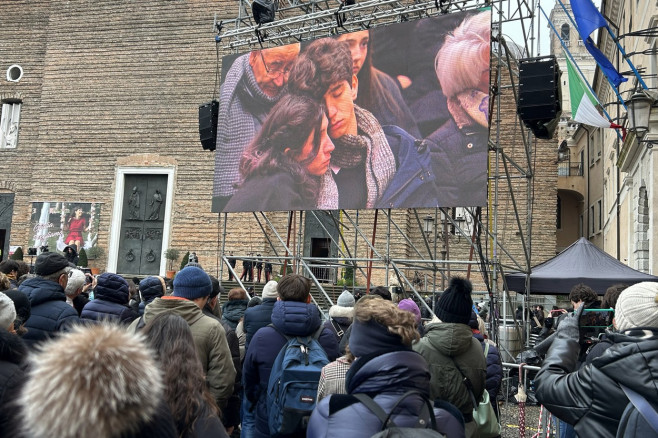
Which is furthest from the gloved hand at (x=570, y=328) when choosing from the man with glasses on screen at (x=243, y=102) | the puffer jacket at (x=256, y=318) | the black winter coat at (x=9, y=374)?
the man with glasses on screen at (x=243, y=102)

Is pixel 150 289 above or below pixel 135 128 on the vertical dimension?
below

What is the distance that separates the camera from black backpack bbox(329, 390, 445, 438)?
2.17m

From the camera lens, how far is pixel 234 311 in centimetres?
604

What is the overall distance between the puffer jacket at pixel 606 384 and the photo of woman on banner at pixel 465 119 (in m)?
6.35

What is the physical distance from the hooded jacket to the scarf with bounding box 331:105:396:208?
5.47m

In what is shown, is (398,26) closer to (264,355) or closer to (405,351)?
(264,355)

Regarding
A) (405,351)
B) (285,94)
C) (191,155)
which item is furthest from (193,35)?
(405,351)

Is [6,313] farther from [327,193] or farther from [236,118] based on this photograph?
[236,118]

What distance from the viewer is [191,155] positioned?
2378 cm

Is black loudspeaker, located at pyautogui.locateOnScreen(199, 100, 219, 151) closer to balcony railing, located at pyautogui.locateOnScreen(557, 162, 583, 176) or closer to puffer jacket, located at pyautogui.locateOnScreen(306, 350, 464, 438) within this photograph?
puffer jacket, located at pyautogui.locateOnScreen(306, 350, 464, 438)

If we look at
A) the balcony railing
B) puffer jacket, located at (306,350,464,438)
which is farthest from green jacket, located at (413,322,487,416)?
the balcony railing

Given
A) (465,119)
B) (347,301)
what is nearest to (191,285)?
(347,301)

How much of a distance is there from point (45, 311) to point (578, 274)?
8.17 metres

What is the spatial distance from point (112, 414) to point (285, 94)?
32.3 ft
